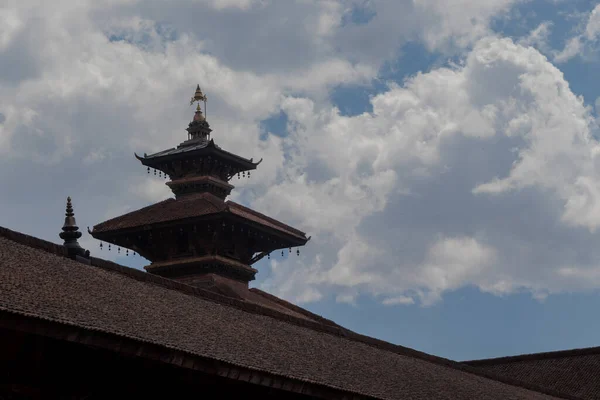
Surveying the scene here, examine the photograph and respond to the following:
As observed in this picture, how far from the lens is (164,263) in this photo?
129 ft

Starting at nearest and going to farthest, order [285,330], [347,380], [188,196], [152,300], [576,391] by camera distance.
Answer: [152,300] < [347,380] < [285,330] < [576,391] < [188,196]

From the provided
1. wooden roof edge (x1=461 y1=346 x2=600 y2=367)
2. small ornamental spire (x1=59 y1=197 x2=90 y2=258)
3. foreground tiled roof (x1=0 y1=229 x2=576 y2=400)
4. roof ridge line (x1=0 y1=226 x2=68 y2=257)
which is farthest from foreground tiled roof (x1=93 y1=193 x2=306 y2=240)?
roof ridge line (x1=0 y1=226 x2=68 y2=257)

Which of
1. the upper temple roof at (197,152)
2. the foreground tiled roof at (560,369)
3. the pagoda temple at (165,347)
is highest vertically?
the upper temple roof at (197,152)

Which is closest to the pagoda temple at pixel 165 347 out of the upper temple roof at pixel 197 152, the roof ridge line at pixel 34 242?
the roof ridge line at pixel 34 242

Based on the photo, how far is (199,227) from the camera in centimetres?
3938

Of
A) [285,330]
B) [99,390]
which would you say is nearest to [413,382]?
[285,330]

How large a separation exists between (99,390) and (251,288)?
2956cm

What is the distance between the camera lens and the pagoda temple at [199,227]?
39.2m

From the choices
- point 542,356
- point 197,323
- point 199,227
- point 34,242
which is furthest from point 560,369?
point 34,242

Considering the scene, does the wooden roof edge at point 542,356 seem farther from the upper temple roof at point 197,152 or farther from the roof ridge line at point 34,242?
the roof ridge line at point 34,242

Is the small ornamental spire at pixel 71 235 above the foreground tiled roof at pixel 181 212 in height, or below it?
below

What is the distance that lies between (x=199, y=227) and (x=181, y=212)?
101 centimetres

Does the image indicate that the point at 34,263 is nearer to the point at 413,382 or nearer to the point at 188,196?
the point at 413,382

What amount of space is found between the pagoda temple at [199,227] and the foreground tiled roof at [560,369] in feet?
33.0
